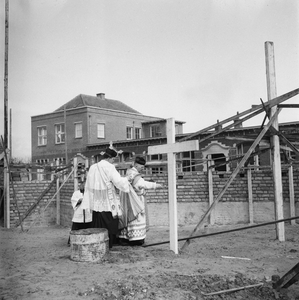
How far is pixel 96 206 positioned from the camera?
243 inches

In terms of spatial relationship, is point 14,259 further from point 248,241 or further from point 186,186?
point 186,186

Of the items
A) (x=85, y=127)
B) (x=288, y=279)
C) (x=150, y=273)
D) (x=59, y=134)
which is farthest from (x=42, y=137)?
(x=288, y=279)

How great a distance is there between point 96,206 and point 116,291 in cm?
235

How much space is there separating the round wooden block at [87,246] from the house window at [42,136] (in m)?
31.8

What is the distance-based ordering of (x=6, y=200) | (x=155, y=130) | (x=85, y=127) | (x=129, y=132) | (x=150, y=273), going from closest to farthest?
(x=150, y=273) < (x=6, y=200) < (x=85, y=127) < (x=155, y=130) < (x=129, y=132)

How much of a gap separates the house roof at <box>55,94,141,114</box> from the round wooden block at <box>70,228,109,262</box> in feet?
96.2

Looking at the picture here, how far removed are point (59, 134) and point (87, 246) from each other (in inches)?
1206

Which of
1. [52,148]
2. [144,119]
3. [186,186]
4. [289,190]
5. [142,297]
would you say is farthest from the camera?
[144,119]

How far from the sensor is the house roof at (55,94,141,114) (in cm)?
3473

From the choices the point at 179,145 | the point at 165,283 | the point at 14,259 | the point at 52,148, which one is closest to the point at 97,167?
the point at 179,145

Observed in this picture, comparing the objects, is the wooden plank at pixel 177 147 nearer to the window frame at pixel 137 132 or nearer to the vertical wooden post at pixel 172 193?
the vertical wooden post at pixel 172 193

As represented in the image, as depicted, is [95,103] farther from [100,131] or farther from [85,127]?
[85,127]

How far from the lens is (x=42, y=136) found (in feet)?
119

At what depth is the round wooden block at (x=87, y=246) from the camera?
209 inches
